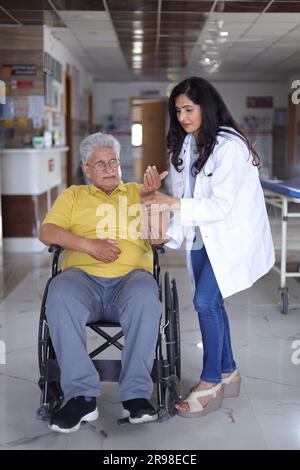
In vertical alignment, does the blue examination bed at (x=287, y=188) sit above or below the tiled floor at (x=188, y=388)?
above

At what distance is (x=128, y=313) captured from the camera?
2451mm

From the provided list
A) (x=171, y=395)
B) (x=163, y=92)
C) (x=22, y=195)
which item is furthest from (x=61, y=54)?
(x=171, y=395)

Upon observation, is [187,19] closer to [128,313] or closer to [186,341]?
[186,341]

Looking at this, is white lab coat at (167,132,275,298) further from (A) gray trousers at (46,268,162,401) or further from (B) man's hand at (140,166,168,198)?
(A) gray trousers at (46,268,162,401)

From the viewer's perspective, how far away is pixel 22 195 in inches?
257

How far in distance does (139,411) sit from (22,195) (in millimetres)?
4467

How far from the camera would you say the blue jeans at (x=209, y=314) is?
2.54 m

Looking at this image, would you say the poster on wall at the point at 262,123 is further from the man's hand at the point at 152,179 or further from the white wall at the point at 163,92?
the man's hand at the point at 152,179

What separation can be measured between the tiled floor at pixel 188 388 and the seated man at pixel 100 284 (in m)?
0.11

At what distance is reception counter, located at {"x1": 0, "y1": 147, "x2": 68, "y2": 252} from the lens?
20.9 feet

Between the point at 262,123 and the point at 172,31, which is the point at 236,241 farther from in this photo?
the point at 262,123

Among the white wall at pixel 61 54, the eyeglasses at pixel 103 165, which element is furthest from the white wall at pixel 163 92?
the eyeglasses at pixel 103 165

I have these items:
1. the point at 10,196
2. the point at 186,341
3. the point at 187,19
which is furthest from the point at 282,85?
the point at 186,341

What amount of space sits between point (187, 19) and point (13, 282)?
11.2ft
